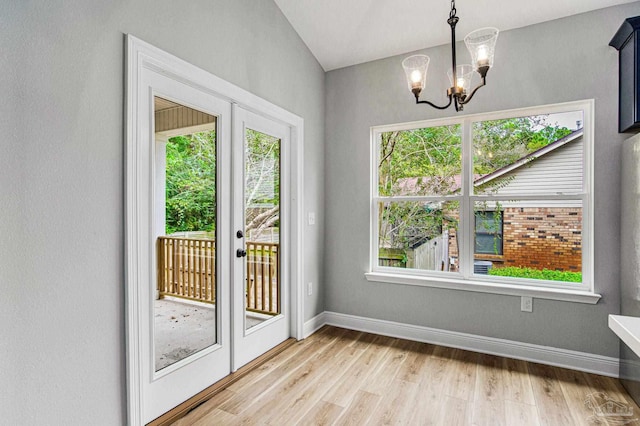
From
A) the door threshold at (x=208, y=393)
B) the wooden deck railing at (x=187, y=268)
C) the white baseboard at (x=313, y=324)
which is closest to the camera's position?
the door threshold at (x=208, y=393)

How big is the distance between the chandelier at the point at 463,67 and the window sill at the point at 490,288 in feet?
5.46

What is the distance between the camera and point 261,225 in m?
2.88

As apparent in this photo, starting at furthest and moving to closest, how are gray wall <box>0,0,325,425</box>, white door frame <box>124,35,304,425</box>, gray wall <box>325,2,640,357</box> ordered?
1. gray wall <box>325,2,640,357</box>
2. white door frame <box>124,35,304,425</box>
3. gray wall <box>0,0,325,425</box>

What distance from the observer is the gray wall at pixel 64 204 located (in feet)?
4.45

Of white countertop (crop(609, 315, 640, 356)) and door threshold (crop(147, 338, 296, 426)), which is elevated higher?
white countertop (crop(609, 315, 640, 356))

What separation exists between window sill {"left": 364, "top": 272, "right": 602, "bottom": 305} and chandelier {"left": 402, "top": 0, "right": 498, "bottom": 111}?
1.66m

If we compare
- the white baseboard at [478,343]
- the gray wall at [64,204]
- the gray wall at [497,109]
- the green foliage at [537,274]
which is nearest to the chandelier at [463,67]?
the gray wall at [497,109]

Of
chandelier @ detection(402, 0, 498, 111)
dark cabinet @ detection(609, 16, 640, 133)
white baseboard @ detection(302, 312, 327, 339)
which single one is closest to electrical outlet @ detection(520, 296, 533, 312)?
dark cabinet @ detection(609, 16, 640, 133)

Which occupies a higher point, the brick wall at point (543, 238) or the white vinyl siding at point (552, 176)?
the white vinyl siding at point (552, 176)

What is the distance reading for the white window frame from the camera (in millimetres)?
2641

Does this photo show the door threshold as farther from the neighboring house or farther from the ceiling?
the ceiling

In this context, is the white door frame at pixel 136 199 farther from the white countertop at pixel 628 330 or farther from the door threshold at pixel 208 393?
the white countertop at pixel 628 330

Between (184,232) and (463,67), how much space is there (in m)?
2.05

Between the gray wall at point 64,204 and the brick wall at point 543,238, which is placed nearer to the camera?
the gray wall at point 64,204
